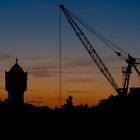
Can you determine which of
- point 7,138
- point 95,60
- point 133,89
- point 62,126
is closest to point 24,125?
point 62,126

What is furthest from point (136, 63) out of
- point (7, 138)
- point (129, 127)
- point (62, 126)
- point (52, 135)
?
point (7, 138)

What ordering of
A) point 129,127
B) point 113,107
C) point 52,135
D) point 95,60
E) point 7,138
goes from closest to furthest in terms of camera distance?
point 7,138 → point 52,135 → point 129,127 → point 95,60 → point 113,107

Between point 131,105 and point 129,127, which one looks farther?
point 131,105

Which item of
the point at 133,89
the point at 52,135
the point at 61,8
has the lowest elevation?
the point at 52,135

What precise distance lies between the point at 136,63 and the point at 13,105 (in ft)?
225

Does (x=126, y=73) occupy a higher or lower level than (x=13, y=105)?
higher

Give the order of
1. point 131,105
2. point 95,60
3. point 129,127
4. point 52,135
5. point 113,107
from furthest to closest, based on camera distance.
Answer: point 113,107 < point 131,105 < point 95,60 < point 129,127 < point 52,135

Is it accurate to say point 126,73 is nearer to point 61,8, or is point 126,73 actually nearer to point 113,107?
point 113,107

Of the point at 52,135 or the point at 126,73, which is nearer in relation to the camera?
the point at 52,135

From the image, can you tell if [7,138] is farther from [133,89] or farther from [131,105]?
[133,89]

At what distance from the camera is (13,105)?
195375mm

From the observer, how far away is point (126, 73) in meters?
153

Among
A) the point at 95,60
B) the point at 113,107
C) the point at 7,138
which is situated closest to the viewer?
the point at 7,138

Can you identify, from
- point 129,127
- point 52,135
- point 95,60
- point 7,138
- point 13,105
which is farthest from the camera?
point 13,105
